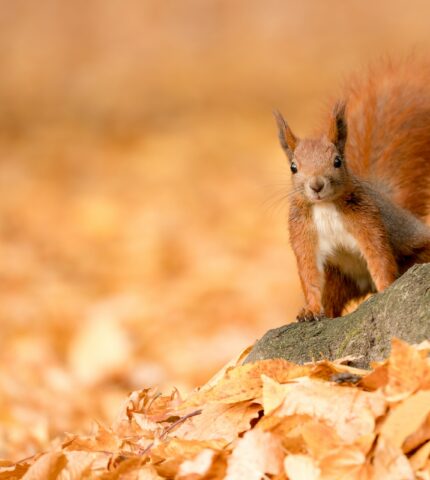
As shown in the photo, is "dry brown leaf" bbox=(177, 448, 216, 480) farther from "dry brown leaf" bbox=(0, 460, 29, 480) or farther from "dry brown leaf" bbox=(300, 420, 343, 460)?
"dry brown leaf" bbox=(0, 460, 29, 480)

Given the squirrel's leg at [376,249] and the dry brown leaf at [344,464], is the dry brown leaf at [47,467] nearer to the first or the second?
the dry brown leaf at [344,464]

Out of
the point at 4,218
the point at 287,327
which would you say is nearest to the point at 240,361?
the point at 287,327

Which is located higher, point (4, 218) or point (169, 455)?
point (4, 218)

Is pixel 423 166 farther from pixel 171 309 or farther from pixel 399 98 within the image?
pixel 171 309

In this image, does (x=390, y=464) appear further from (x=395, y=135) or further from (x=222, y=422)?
(x=395, y=135)

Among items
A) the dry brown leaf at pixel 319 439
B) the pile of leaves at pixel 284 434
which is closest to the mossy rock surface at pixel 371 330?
the pile of leaves at pixel 284 434

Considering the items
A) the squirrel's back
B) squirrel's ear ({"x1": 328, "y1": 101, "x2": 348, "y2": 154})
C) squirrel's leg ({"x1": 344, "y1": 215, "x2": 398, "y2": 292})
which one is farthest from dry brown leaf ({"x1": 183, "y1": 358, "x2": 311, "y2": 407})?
the squirrel's back
